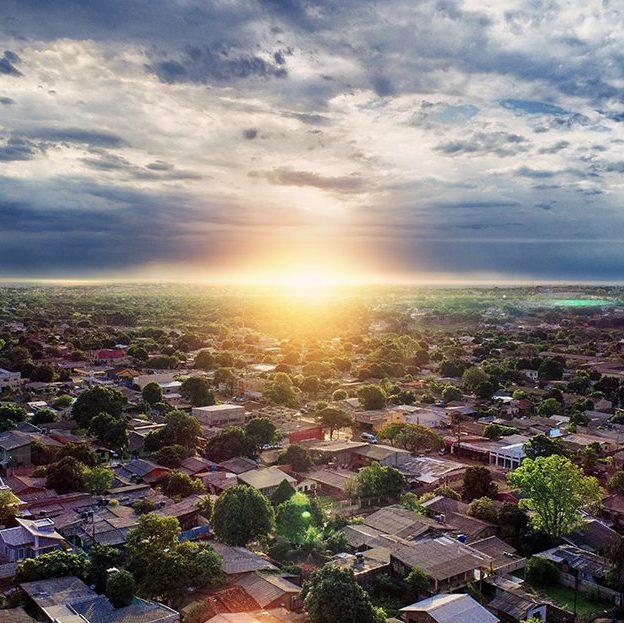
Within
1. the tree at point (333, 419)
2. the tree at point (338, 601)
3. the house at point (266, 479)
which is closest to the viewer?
the tree at point (338, 601)

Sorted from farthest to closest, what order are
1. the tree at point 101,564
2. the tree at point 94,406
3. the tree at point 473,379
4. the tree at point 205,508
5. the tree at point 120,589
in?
the tree at point 473,379
the tree at point 94,406
the tree at point 205,508
the tree at point 101,564
the tree at point 120,589

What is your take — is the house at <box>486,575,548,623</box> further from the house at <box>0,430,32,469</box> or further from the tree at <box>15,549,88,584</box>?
the house at <box>0,430,32,469</box>

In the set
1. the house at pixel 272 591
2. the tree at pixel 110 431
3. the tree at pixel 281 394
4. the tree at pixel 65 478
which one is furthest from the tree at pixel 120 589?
the tree at pixel 281 394

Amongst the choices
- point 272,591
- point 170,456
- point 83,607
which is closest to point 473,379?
point 170,456

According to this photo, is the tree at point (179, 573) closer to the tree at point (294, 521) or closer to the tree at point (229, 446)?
the tree at point (294, 521)

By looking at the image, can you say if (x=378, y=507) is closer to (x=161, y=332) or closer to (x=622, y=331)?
(x=161, y=332)

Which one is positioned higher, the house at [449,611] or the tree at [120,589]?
the tree at [120,589]

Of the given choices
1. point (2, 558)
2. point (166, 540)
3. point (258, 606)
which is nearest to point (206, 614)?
point (258, 606)
